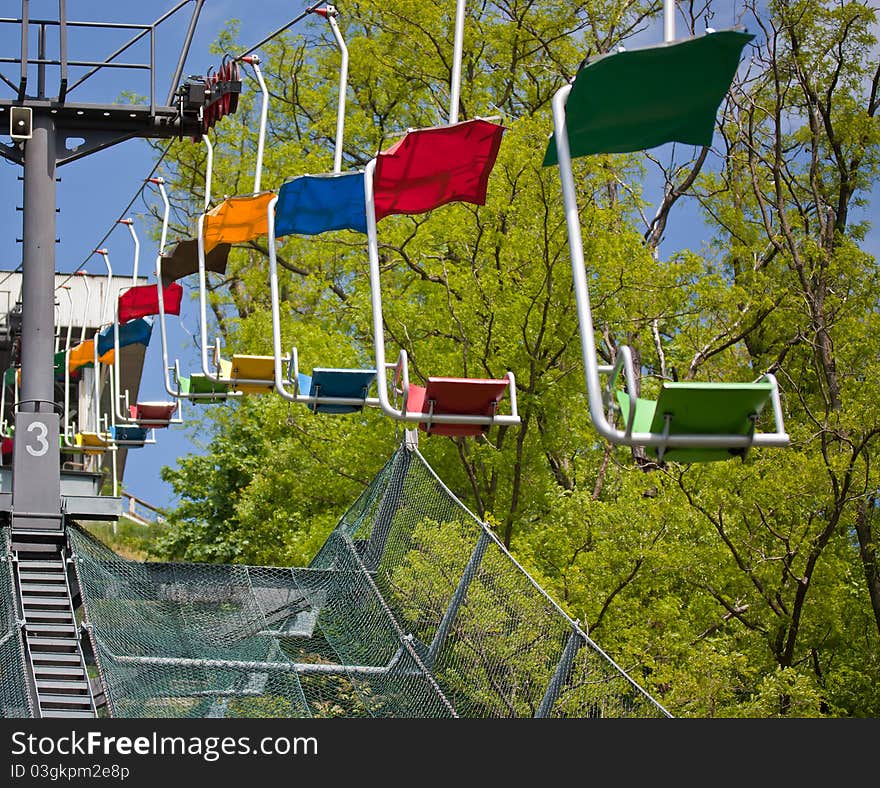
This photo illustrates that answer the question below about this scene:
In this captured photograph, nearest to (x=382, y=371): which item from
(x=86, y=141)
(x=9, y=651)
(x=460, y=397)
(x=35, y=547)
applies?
(x=460, y=397)

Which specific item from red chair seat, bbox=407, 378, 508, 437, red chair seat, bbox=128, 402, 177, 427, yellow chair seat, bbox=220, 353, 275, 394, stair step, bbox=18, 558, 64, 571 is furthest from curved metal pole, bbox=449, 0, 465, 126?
red chair seat, bbox=128, 402, 177, 427

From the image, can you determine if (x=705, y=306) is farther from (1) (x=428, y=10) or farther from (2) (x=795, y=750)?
(2) (x=795, y=750)

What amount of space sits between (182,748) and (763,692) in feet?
29.7

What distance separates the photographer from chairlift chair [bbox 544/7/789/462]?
618 centimetres

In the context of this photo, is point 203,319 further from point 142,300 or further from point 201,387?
point 142,300

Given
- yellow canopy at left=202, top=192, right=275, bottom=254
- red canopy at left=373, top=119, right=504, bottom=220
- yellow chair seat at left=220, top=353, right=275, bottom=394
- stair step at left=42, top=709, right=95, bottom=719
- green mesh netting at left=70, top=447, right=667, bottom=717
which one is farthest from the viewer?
yellow canopy at left=202, top=192, right=275, bottom=254

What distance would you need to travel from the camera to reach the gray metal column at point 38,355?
11.6m

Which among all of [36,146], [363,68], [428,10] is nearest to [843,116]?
[428,10]

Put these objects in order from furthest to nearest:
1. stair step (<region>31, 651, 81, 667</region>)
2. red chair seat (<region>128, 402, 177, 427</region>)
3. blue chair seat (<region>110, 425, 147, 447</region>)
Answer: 1. blue chair seat (<region>110, 425, 147, 447</region>)
2. red chair seat (<region>128, 402, 177, 427</region>)
3. stair step (<region>31, 651, 81, 667</region>)

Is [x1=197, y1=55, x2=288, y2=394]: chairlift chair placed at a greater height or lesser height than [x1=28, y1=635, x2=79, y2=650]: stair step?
greater

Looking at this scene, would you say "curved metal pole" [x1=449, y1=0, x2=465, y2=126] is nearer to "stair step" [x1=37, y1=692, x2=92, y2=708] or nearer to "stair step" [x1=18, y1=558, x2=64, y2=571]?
"stair step" [x1=37, y1=692, x2=92, y2=708]

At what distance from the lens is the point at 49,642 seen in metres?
10.2

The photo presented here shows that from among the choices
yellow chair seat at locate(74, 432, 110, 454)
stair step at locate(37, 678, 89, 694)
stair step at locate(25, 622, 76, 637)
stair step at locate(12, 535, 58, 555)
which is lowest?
stair step at locate(37, 678, 89, 694)

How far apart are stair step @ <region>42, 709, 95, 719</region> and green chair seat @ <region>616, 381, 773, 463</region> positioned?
15.1ft
